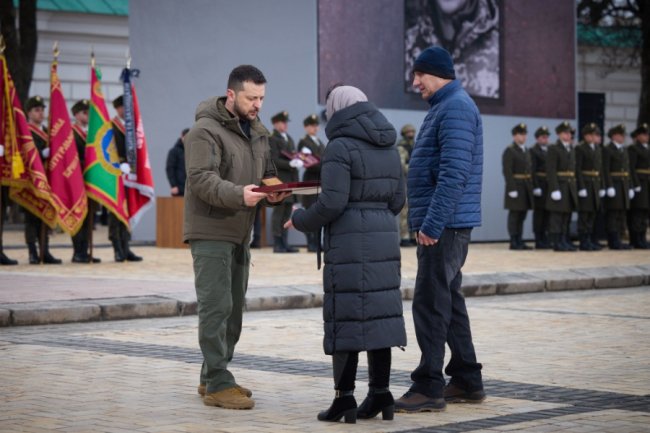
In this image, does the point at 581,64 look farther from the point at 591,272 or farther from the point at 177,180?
the point at 591,272

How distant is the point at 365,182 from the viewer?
6816 millimetres

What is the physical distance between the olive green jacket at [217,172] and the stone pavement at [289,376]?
3.17ft

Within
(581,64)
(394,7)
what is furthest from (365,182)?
(581,64)

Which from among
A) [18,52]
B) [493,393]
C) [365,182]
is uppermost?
[18,52]

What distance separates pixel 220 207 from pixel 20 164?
10265 mm

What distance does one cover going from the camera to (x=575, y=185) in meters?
22.7

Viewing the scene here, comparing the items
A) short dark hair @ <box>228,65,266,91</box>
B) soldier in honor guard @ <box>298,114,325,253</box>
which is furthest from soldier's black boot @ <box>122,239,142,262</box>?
short dark hair @ <box>228,65,266,91</box>

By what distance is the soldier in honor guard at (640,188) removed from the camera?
926 inches

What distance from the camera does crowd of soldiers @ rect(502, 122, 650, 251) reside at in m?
22.6

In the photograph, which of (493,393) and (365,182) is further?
(493,393)

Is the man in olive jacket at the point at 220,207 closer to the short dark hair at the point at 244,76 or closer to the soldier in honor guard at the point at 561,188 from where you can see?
the short dark hair at the point at 244,76

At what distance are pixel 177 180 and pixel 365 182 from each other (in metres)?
14.9

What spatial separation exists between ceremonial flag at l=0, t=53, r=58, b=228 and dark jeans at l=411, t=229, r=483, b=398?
409 inches

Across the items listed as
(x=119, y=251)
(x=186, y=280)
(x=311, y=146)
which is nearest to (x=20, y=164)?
(x=119, y=251)
